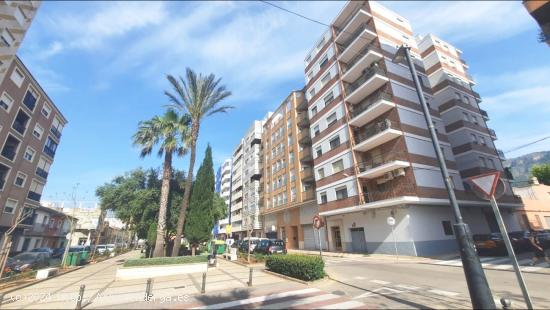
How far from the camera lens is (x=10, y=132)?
25.8m

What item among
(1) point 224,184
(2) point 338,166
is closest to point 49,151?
(2) point 338,166

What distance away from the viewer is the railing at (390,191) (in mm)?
19658

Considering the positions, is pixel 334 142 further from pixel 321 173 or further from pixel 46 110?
pixel 46 110

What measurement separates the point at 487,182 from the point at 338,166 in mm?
19882

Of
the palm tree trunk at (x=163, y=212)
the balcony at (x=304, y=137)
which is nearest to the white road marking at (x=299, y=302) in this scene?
the palm tree trunk at (x=163, y=212)

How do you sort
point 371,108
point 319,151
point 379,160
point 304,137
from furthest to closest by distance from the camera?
point 304,137 < point 319,151 < point 379,160 < point 371,108

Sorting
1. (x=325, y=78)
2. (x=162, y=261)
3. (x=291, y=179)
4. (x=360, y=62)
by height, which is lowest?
(x=162, y=261)

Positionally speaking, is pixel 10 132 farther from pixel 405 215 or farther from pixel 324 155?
pixel 405 215

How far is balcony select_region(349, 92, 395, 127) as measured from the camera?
72.2 ft

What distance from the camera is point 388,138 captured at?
21797 millimetres

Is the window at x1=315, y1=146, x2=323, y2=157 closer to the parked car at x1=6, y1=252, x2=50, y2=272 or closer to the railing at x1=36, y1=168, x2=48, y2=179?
the parked car at x1=6, y1=252, x2=50, y2=272

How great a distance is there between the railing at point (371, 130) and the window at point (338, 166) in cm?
→ 258

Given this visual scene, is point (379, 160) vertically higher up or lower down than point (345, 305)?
higher up

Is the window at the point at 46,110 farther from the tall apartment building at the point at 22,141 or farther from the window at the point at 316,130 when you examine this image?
the window at the point at 316,130
